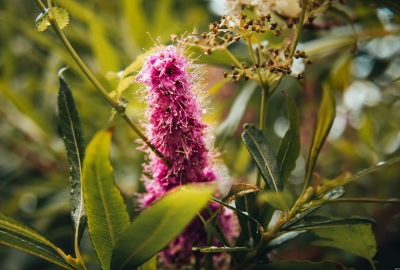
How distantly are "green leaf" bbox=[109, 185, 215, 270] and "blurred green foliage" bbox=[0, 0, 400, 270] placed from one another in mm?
928

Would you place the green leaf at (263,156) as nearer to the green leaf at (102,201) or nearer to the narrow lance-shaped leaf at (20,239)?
the green leaf at (102,201)

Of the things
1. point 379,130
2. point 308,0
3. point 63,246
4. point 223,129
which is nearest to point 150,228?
point 308,0

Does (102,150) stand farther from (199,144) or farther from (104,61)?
(104,61)

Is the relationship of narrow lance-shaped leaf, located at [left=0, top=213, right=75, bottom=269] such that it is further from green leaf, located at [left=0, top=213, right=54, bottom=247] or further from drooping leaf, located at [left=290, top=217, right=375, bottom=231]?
drooping leaf, located at [left=290, top=217, right=375, bottom=231]

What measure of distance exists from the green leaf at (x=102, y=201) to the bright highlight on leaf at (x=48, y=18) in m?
0.32

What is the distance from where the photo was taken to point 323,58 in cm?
214

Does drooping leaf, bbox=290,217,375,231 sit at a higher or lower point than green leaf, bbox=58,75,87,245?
lower

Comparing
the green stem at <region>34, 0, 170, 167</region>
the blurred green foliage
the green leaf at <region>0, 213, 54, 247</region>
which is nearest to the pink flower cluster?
the green stem at <region>34, 0, 170, 167</region>

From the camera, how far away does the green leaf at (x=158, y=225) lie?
0.69 metres

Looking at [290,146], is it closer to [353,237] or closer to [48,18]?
[353,237]

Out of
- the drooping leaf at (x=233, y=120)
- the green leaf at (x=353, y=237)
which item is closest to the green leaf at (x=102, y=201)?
the green leaf at (x=353, y=237)

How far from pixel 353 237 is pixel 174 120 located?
1.47ft

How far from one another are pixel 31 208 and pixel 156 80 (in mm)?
1523

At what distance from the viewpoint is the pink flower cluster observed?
3.12 ft
